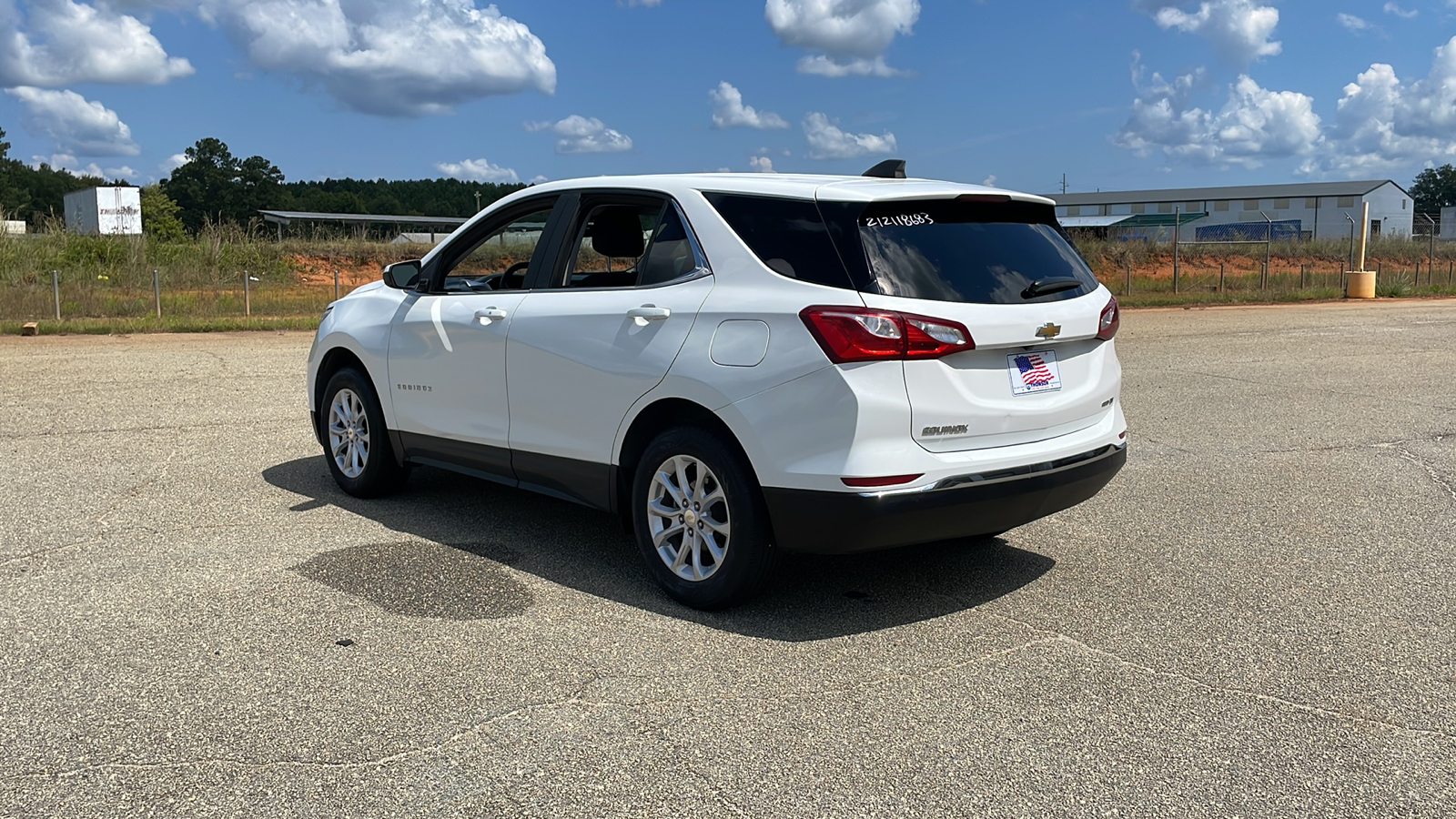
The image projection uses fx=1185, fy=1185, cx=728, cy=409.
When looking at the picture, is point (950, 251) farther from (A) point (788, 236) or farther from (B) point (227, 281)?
(B) point (227, 281)

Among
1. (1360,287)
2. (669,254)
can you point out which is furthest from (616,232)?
(1360,287)

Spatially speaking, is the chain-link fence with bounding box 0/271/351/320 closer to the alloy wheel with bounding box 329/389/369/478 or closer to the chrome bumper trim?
the alloy wheel with bounding box 329/389/369/478

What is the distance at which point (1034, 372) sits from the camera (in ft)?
15.6

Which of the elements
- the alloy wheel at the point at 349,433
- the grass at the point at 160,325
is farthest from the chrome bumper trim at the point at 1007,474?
the grass at the point at 160,325

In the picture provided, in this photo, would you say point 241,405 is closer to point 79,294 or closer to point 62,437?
point 62,437

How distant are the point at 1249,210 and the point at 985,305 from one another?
339ft

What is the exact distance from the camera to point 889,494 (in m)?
4.34

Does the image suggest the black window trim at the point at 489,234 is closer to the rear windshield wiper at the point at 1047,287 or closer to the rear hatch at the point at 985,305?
the rear hatch at the point at 985,305

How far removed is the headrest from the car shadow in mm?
1475

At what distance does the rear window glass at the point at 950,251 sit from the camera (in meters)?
4.46

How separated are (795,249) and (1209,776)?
2.35m

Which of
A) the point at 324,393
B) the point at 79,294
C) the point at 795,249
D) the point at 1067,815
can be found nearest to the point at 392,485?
the point at 324,393

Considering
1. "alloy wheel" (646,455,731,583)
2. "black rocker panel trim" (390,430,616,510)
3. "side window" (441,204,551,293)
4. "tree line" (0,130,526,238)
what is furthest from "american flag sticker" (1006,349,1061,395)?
"tree line" (0,130,526,238)

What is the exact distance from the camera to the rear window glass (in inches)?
176
